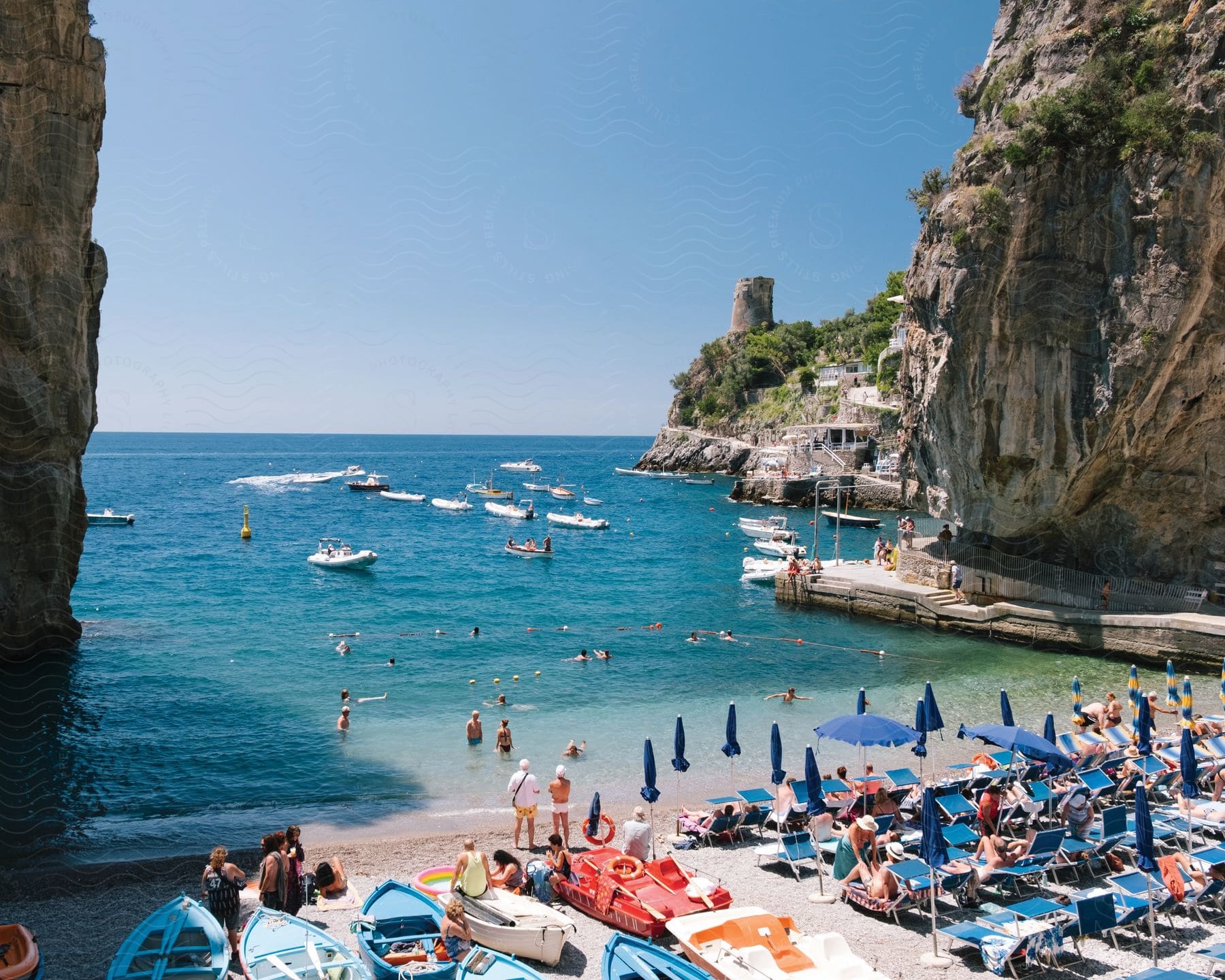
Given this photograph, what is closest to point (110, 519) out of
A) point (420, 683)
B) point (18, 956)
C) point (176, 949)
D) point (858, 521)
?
point (420, 683)

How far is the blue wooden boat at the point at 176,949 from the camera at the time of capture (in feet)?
26.8

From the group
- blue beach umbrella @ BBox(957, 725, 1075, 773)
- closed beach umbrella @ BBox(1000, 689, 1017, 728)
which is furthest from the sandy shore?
closed beach umbrella @ BBox(1000, 689, 1017, 728)

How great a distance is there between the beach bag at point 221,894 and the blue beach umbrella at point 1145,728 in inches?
548

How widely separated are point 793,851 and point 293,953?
6426 mm

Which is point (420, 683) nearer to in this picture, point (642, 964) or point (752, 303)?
point (642, 964)

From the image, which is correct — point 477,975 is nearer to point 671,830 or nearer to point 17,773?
point 671,830

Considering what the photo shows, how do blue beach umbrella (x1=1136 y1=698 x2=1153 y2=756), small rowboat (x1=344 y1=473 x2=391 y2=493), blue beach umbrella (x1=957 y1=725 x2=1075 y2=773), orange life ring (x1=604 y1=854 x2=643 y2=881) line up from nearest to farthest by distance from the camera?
orange life ring (x1=604 y1=854 x2=643 y2=881) < blue beach umbrella (x1=957 y1=725 x2=1075 y2=773) < blue beach umbrella (x1=1136 y1=698 x2=1153 y2=756) < small rowboat (x1=344 y1=473 x2=391 y2=493)

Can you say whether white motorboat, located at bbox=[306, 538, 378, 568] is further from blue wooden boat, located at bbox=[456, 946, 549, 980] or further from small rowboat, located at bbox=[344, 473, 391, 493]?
small rowboat, located at bbox=[344, 473, 391, 493]

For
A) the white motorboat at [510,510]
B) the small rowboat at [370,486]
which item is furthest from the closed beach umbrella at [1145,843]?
the small rowboat at [370,486]

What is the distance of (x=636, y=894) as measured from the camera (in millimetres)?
10109

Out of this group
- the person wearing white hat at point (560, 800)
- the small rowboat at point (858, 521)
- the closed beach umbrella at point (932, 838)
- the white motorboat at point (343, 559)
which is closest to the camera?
the closed beach umbrella at point (932, 838)

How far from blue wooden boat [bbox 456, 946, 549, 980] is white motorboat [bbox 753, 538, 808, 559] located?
Result: 4002 cm

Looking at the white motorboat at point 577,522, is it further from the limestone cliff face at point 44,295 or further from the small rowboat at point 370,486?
the limestone cliff face at point 44,295

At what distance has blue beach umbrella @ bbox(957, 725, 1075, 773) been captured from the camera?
1259 cm
